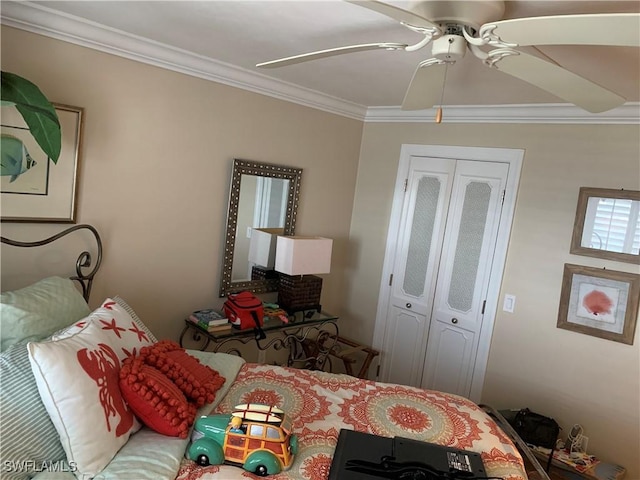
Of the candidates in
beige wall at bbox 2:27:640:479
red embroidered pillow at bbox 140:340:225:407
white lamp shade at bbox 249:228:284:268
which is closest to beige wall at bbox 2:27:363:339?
beige wall at bbox 2:27:640:479

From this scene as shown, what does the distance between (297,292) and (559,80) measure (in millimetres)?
2200

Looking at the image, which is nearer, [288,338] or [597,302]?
[597,302]

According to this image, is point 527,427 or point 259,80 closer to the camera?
point 527,427

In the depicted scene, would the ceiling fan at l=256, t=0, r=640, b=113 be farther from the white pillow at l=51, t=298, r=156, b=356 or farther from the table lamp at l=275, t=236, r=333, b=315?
the table lamp at l=275, t=236, r=333, b=315

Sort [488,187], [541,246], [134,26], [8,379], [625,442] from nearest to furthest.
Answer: [8,379]
[134,26]
[625,442]
[541,246]
[488,187]

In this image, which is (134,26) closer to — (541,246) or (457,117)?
(457,117)

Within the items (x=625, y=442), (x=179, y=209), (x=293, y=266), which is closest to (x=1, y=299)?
(x=179, y=209)

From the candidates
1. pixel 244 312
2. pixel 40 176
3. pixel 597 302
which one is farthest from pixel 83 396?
pixel 597 302

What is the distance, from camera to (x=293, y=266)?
321cm

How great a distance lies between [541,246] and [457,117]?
42.2 inches

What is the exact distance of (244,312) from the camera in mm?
2990

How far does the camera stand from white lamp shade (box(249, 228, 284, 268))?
3.29 meters

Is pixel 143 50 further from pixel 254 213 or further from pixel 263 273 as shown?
pixel 263 273

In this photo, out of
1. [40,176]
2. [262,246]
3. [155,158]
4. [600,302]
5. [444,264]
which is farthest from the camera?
[444,264]
